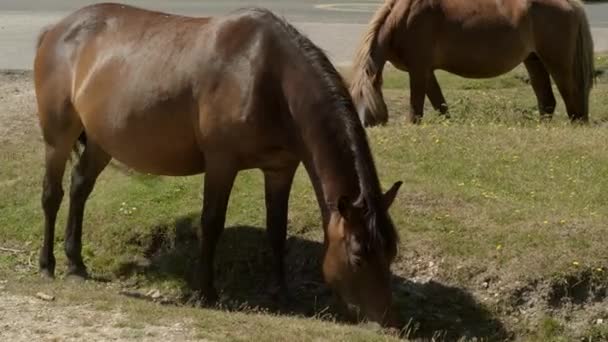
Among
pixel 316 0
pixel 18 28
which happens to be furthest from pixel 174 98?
pixel 316 0

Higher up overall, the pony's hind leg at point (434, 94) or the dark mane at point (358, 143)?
the dark mane at point (358, 143)

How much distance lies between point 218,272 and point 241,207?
0.77 m

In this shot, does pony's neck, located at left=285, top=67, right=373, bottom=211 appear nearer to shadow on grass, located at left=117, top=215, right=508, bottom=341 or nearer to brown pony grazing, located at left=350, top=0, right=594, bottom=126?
shadow on grass, located at left=117, top=215, right=508, bottom=341

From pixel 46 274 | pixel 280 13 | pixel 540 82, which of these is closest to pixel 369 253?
pixel 46 274

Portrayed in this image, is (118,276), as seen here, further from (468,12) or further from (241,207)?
(468,12)

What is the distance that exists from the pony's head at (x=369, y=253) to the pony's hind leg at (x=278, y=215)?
120cm

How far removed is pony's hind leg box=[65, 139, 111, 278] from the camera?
9586 mm

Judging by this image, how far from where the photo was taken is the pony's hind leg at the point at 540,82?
14242mm

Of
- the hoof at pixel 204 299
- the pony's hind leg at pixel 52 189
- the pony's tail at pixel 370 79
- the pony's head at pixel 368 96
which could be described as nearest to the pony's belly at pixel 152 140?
the pony's hind leg at pixel 52 189

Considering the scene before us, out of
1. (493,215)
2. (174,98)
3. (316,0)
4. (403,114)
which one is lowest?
(316,0)

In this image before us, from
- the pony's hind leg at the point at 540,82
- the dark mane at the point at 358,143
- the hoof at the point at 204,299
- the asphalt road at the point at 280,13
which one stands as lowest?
the asphalt road at the point at 280,13

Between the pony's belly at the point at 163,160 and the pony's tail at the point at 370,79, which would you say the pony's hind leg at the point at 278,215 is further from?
the pony's tail at the point at 370,79

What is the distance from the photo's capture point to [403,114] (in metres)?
14.1

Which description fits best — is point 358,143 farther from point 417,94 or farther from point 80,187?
point 417,94
